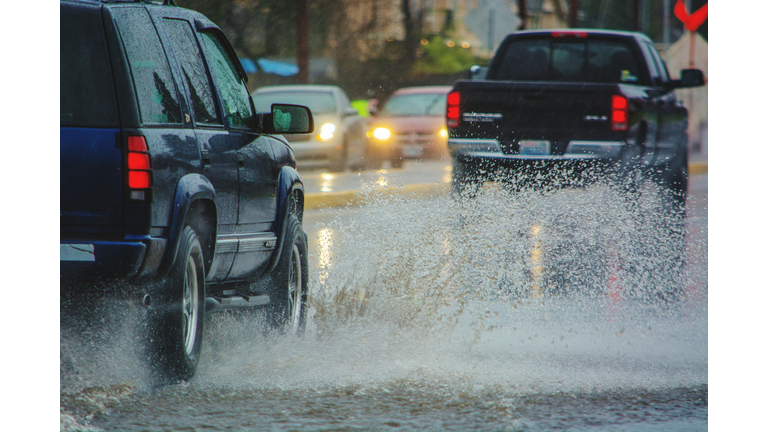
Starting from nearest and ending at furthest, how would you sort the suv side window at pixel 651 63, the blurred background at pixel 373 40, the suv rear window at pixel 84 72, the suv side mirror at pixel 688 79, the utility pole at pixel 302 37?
the suv rear window at pixel 84 72 → the suv side window at pixel 651 63 → the suv side mirror at pixel 688 79 → the utility pole at pixel 302 37 → the blurred background at pixel 373 40

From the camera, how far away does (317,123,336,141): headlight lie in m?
17.4

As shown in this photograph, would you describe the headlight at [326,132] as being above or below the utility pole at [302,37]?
below

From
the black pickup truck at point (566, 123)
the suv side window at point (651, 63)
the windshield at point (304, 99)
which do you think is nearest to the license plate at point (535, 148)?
the black pickup truck at point (566, 123)

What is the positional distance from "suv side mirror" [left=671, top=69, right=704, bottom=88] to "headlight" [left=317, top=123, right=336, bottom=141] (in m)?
7.00

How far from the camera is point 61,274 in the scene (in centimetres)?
414

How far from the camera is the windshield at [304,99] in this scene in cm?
A: 1788

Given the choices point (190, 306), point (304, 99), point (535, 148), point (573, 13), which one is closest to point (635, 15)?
point (573, 13)

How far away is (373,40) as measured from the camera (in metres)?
41.4

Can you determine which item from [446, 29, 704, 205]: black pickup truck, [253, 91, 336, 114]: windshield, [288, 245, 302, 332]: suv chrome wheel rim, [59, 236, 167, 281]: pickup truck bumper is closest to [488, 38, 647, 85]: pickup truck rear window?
[446, 29, 704, 205]: black pickup truck

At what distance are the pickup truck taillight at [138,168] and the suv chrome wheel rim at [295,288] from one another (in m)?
1.85

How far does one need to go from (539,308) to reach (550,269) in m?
1.64

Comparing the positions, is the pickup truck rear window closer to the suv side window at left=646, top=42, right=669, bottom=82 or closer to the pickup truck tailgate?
the suv side window at left=646, top=42, right=669, bottom=82

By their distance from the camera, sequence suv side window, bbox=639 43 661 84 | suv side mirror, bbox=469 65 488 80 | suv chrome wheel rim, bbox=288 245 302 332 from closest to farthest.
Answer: suv chrome wheel rim, bbox=288 245 302 332, suv side window, bbox=639 43 661 84, suv side mirror, bbox=469 65 488 80

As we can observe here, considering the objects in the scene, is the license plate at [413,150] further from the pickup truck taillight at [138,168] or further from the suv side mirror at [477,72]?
the pickup truck taillight at [138,168]
